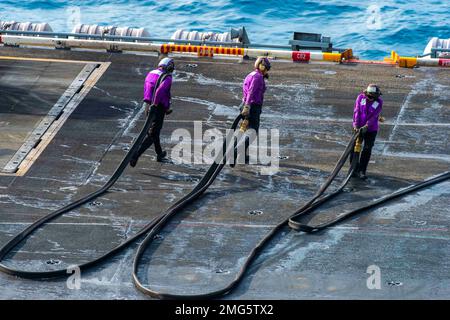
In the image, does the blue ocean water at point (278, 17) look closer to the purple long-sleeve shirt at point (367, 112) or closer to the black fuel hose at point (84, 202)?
the purple long-sleeve shirt at point (367, 112)

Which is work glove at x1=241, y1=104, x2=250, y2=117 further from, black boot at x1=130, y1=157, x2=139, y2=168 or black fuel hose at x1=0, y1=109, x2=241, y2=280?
black boot at x1=130, y1=157, x2=139, y2=168

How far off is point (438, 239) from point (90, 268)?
5803 mm

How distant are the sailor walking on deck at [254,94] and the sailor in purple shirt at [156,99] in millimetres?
1537

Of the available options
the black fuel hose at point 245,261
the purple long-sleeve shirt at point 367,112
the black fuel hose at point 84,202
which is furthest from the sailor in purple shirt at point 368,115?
the black fuel hose at point 84,202

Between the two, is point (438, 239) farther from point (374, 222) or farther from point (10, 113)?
point (10, 113)

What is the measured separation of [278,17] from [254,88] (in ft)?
99.7

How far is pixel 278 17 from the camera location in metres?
50.5

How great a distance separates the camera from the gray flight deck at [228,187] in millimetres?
16281

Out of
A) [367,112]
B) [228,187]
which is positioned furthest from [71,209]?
[367,112]

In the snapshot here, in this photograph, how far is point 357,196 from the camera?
19.5 metres

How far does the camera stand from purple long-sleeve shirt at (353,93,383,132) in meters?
19.8

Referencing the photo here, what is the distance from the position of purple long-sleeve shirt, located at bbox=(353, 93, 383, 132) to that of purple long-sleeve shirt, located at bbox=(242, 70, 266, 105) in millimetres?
1995

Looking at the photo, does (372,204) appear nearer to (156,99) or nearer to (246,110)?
(246,110)
